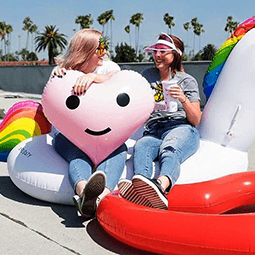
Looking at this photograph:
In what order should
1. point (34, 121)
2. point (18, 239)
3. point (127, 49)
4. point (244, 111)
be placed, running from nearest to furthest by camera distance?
point (18, 239)
point (244, 111)
point (34, 121)
point (127, 49)

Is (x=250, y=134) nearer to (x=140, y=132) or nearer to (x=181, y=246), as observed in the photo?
(x=140, y=132)

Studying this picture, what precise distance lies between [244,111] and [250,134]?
19 centimetres

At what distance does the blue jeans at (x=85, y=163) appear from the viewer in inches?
106

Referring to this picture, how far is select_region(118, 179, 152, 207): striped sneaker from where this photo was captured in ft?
7.92

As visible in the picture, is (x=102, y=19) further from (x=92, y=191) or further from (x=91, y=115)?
(x=92, y=191)

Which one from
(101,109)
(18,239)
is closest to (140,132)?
(101,109)

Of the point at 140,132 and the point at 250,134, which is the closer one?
the point at 250,134

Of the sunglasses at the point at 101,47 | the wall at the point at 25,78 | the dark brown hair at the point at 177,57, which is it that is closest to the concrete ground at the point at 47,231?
the sunglasses at the point at 101,47

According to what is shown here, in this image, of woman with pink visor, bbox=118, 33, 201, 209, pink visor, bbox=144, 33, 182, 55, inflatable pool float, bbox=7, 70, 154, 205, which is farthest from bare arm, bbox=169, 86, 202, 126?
pink visor, bbox=144, 33, 182, 55

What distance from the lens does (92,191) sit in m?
2.42

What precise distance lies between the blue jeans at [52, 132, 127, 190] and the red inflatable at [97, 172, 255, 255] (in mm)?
258

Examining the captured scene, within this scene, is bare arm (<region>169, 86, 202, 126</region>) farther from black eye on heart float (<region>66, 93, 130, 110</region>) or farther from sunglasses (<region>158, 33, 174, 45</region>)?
sunglasses (<region>158, 33, 174, 45</region>)

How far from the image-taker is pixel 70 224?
8.91 feet

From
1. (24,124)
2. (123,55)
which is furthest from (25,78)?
(24,124)
